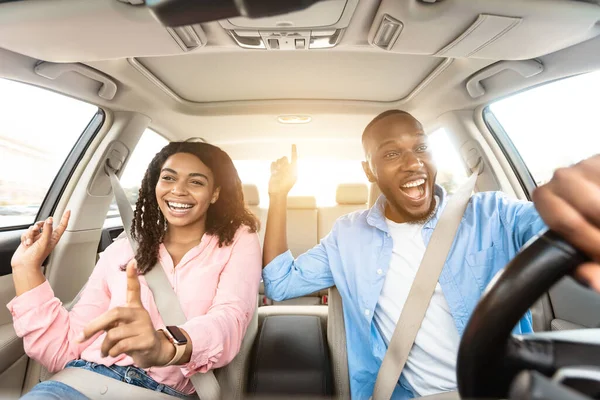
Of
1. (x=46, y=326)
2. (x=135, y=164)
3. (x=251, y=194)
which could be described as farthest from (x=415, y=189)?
(x=251, y=194)

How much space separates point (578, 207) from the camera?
19.0 inches

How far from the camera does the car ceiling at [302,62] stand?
1.06 m

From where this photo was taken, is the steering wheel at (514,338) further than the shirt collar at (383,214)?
No

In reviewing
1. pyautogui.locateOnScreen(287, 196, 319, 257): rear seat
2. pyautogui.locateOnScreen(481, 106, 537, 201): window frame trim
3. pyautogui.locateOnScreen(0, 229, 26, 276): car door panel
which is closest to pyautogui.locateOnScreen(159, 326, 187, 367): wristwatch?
pyautogui.locateOnScreen(0, 229, 26, 276): car door panel

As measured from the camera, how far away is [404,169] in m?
1.40

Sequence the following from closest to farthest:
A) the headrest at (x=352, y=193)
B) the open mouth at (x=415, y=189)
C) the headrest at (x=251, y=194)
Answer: the open mouth at (x=415, y=189) → the headrest at (x=251, y=194) → the headrest at (x=352, y=193)

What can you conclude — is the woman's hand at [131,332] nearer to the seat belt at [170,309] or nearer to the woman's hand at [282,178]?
the seat belt at [170,309]

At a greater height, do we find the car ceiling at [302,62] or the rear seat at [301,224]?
the car ceiling at [302,62]

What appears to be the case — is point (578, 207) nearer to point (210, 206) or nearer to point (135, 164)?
point (210, 206)

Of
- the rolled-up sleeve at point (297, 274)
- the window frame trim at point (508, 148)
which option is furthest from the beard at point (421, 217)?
the window frame trim at point (508, 148)

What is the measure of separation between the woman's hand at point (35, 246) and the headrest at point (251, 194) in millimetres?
1941

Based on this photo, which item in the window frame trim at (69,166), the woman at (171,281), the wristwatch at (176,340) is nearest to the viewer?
the wristwatch at (176,340)

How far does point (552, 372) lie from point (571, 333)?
11cm

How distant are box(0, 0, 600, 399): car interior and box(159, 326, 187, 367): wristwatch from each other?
462mm
